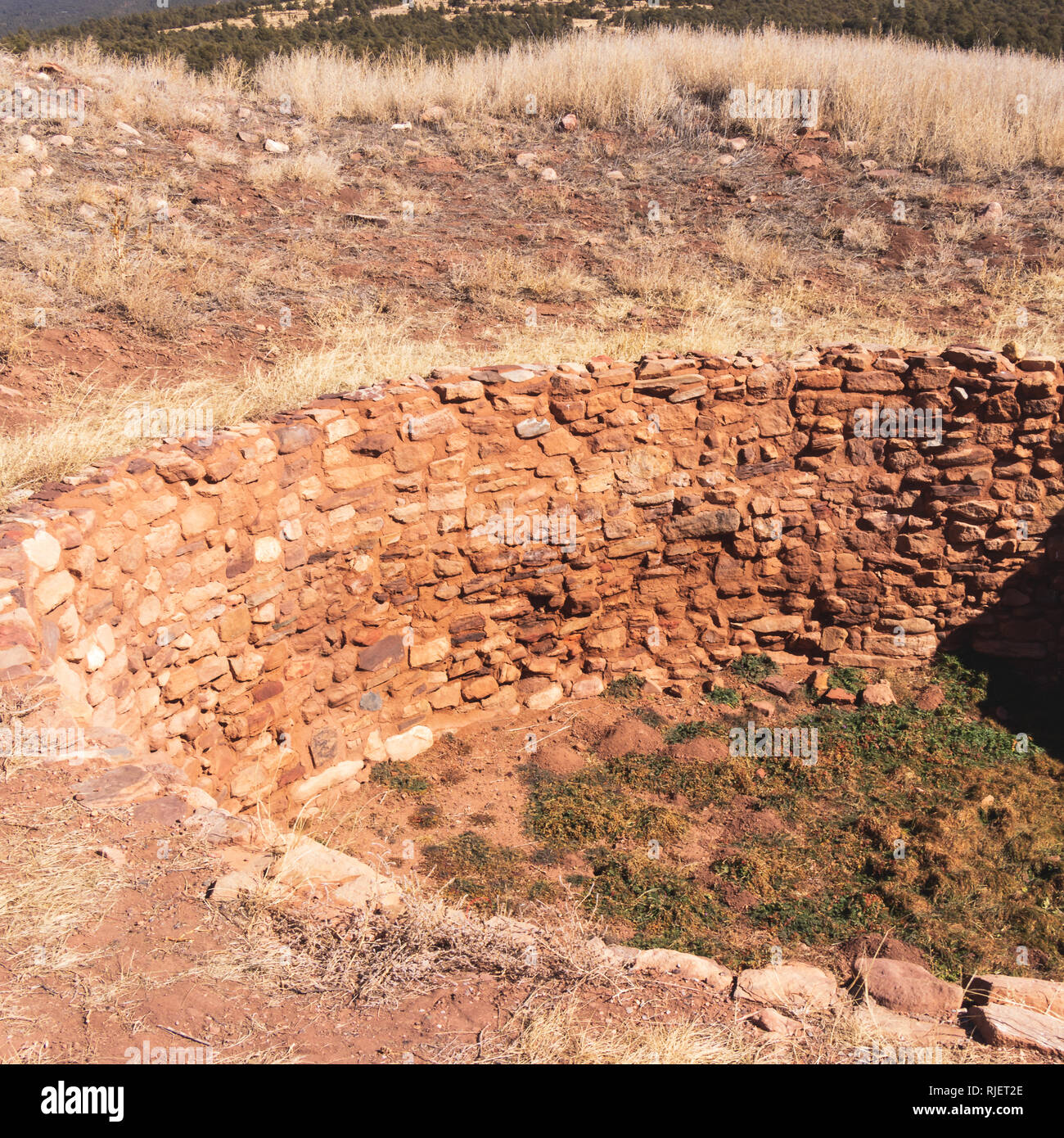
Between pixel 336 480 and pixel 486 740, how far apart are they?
2.06 meters

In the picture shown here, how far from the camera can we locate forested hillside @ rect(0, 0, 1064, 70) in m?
18.0

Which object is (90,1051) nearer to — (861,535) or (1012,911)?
(1012,911)

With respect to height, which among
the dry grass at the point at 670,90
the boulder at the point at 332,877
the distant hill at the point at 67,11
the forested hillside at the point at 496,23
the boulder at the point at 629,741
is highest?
the distant hill at the point at 67,11

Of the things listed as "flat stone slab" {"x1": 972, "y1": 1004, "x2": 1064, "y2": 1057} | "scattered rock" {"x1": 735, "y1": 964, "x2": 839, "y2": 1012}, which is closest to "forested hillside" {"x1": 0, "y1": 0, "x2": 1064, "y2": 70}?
"scattered rock" {"x1": 735, "y1": 964, "x2": 839, "y2": 1012}

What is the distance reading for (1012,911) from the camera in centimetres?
520

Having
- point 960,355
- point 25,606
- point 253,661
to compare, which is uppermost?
point 960,355

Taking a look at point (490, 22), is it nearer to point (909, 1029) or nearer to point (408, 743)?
point (408, 743)

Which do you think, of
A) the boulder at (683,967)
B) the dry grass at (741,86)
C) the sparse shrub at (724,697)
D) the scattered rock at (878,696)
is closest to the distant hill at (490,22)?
the dry grass at (741,86)

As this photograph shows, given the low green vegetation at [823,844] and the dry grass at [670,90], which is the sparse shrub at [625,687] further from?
the dry grass at [670,90]

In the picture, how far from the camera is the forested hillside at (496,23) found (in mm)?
18000

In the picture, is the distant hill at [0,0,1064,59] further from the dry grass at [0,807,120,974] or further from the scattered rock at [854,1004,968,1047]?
the scattered rock at [854,1004,968,1047]

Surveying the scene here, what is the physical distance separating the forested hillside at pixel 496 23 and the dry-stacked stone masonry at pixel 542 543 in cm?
1143

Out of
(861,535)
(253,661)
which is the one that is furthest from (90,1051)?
(861,535)

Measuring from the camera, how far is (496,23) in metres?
22.0
